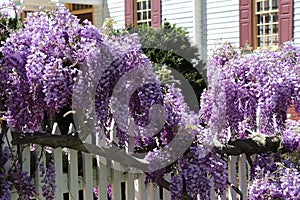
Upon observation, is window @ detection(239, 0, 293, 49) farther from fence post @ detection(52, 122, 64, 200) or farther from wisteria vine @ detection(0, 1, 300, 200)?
fence post @ detection(52, 122, 64, 200)

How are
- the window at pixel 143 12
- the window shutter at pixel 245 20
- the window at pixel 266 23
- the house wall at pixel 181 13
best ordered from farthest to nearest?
the window at pixel 143 12 < the house wall at pixel 181 13 < the window shutter at pixel 245 20 < the window at pixel 266 23

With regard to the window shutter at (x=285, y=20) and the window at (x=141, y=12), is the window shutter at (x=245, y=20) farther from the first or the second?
the window at (x=141, y=12)

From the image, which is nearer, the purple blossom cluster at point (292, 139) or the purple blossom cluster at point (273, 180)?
the purple blossom cluster at point (273, 180)

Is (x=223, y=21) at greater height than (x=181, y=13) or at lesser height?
lesser

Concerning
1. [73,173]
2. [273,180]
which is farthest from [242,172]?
[73,173]

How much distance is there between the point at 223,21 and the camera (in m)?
10.8

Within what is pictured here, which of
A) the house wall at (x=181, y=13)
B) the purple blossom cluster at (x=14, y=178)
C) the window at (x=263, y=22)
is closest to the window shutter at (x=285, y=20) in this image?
the window at (x=263, y=22)

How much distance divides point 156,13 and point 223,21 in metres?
1.87

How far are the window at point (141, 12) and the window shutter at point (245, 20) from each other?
231 cm

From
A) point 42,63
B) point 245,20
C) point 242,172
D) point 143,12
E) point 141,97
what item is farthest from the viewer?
point 143,12

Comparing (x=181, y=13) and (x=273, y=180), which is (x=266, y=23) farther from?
(x=273, y=180)

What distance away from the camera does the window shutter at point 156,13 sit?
12.0m

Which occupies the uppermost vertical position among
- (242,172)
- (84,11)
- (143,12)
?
(84,11)

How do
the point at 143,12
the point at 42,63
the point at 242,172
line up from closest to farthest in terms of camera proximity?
1. the point at 42,63
2. the point at 242,172
3. the point at 143,12
